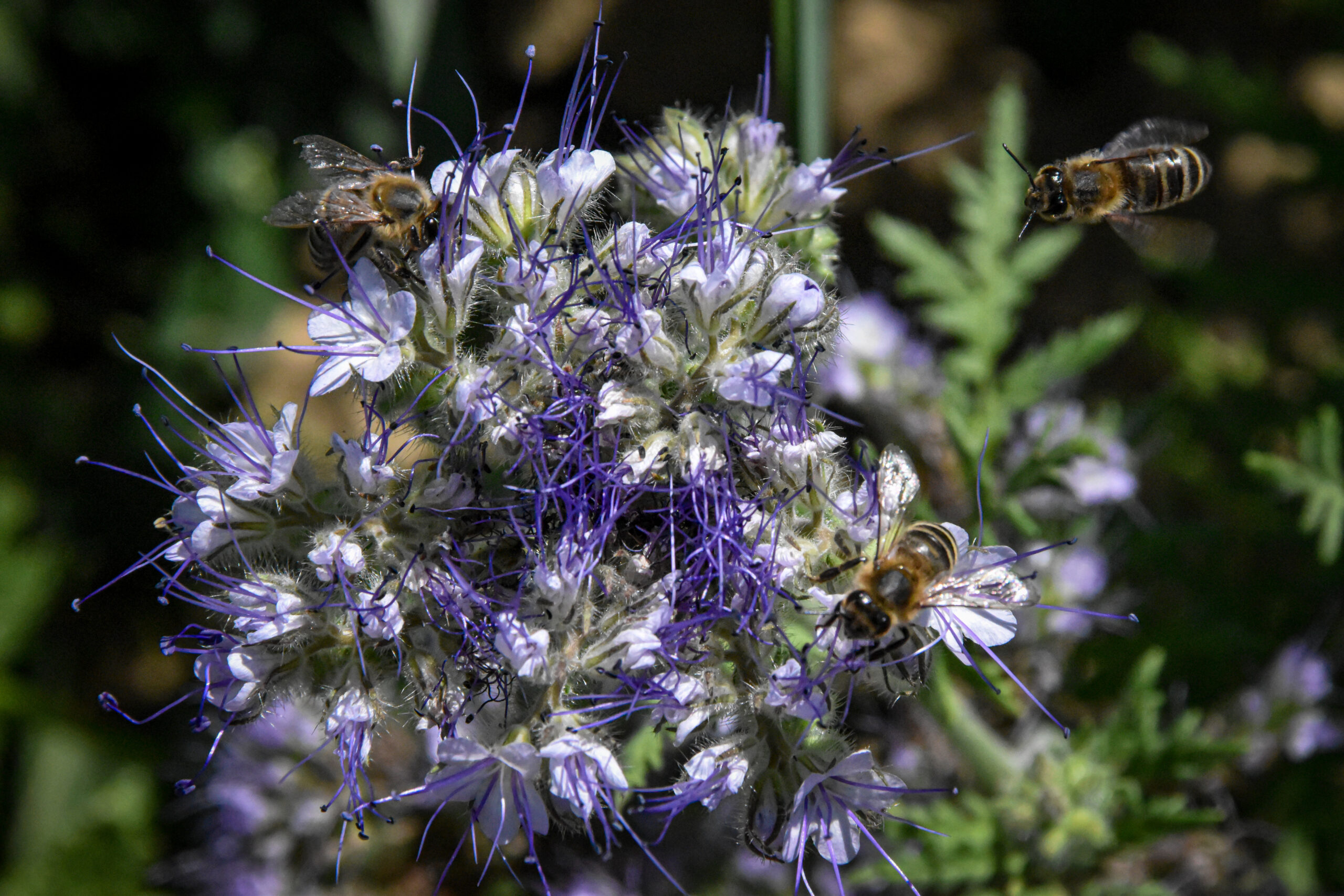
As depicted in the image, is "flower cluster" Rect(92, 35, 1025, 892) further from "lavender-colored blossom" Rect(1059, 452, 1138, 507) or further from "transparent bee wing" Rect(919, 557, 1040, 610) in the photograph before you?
"lavender-colored blossom" Rect(1059, 452, 1138, 507)

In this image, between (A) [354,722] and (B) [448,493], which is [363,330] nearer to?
(B) [448,493]

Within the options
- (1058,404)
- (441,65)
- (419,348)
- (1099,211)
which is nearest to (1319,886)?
(1058,404)

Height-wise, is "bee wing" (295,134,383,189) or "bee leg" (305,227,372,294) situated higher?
"bee wing" (295,134,383,189)

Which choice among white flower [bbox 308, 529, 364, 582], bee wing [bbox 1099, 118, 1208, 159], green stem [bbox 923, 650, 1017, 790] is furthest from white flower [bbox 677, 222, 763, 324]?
bee wing [bbox 1099, 118, 1208, 159]

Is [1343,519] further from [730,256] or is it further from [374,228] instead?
[374,228]

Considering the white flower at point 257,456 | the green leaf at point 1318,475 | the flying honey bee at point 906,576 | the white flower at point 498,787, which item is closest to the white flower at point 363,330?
the white flower at point 257,456
